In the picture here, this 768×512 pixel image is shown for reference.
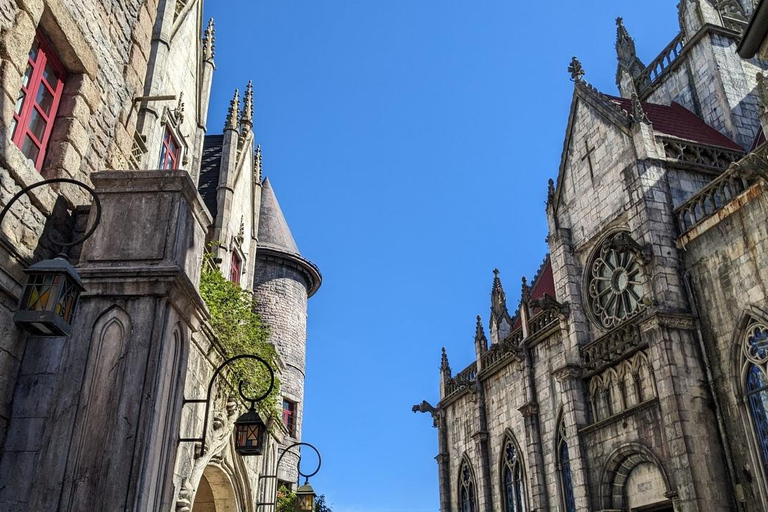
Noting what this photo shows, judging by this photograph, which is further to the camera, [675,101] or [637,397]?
[675,101]

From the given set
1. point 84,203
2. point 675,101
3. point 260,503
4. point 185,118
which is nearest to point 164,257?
point 84,203

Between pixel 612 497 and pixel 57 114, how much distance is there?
14.2 m

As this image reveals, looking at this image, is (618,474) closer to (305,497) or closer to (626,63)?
(305,497)

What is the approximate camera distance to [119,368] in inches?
222

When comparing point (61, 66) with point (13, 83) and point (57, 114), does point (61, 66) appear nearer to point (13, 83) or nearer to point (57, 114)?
point (57, 114)

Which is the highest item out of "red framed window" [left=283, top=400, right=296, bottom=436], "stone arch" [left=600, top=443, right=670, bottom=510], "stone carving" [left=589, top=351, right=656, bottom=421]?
"red framed window" [left=283, top=400, right=296, bottom=436]

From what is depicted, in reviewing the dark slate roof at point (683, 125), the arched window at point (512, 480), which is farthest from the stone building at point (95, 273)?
the dark slate roof at point (683, 125)

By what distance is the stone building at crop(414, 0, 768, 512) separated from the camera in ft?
44.1

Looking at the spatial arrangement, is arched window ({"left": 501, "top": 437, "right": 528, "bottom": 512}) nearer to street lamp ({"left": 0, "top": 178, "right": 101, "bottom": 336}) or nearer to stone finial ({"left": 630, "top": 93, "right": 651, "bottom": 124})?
stone finial ({"left": 630, "top": 93, "right": 651, "bottom": 124})

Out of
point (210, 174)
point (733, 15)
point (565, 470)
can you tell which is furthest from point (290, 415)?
point (733, 15)

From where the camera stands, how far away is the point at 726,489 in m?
13.2

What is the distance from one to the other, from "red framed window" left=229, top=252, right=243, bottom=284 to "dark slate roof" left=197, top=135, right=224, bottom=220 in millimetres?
1348

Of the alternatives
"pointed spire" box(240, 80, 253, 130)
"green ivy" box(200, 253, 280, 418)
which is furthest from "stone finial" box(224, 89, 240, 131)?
"green ivy" box(200, 253, 280, 418)

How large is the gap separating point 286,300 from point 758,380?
1538cm
